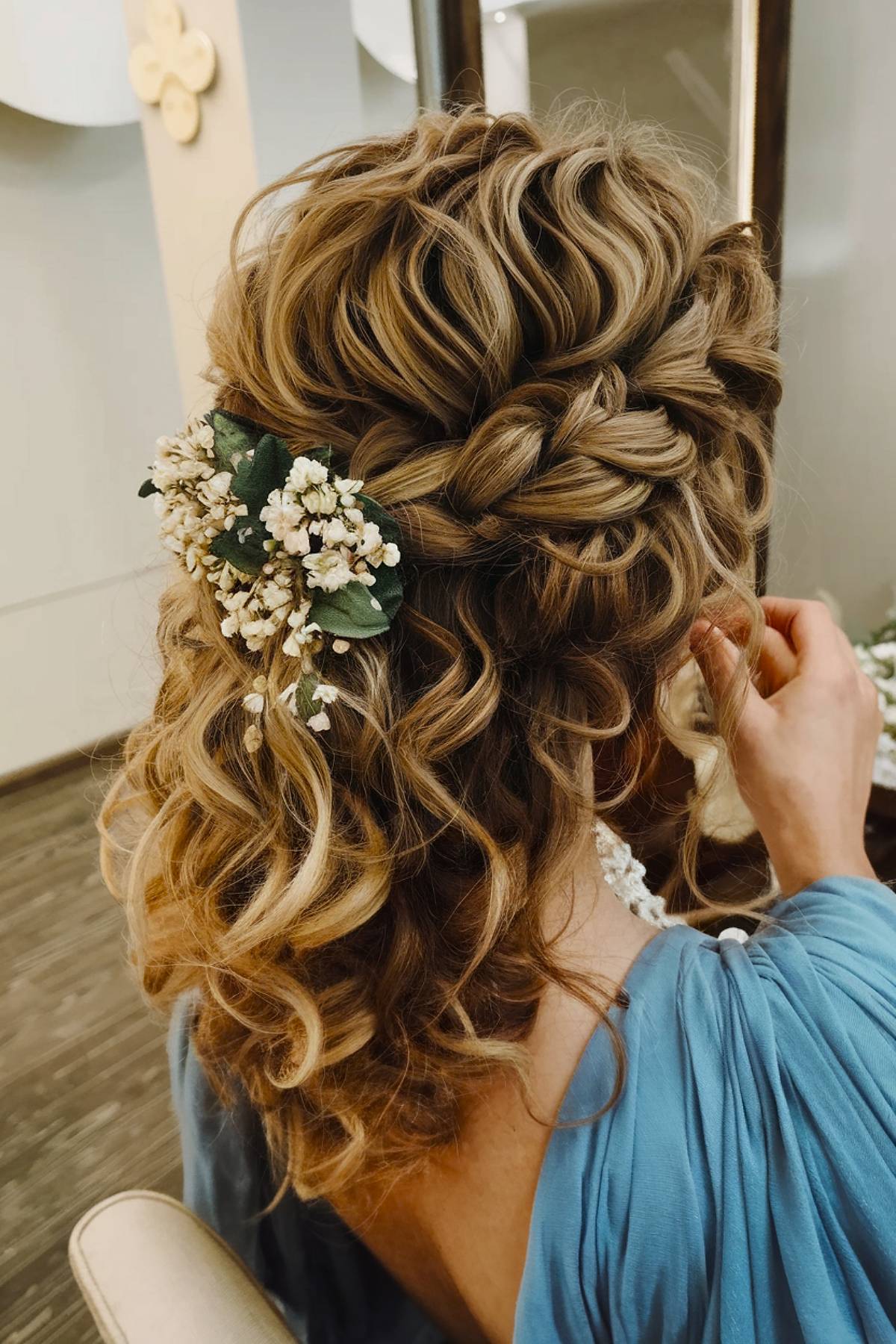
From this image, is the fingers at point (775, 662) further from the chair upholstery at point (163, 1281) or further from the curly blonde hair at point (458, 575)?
the chair upholstery at point (163, 1281)

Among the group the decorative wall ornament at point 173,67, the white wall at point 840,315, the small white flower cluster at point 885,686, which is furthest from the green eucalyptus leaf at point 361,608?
the decorative wall ornament at point 173,67

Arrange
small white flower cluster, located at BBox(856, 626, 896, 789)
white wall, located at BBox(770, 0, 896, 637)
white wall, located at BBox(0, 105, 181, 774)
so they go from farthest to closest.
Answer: white wall, located at BBox(0, 105, 181, 774) → small white flower cluster, located at BBox(856, 626, 896, 789) → white wall, located at BBox(770, 0, 896, 637)

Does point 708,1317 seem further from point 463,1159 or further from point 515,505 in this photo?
point 515,505

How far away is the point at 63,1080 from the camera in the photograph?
186cm

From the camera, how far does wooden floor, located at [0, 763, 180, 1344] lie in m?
1.52

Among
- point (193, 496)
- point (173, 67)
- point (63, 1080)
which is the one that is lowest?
point (63, 1080)

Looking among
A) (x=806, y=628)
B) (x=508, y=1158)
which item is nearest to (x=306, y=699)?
(x=508, y=1158)

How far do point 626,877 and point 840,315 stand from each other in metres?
1.23

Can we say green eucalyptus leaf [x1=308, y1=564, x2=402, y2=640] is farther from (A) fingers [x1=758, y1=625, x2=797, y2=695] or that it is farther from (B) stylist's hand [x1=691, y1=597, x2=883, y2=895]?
(A) fingers [x1=758, y1=625, x2=797, y2=695]

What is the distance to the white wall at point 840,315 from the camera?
54.7 inches

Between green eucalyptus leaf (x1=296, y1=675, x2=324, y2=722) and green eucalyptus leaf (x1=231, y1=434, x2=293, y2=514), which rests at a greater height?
green eucalyptus leaf (x1=231, y1=434, x2=293, y2=514)

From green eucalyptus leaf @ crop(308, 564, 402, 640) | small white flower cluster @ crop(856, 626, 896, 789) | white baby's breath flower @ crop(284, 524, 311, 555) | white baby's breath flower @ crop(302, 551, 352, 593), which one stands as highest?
white baby's breath flower @ crop(284, 524, 311, 555)

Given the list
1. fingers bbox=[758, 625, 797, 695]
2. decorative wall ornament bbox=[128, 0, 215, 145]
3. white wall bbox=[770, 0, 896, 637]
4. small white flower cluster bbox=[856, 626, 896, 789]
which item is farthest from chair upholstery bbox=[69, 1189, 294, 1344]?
decorative wall ornament bbox=[128, 0, 215, 145]

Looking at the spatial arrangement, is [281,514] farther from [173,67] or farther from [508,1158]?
[173,67]
